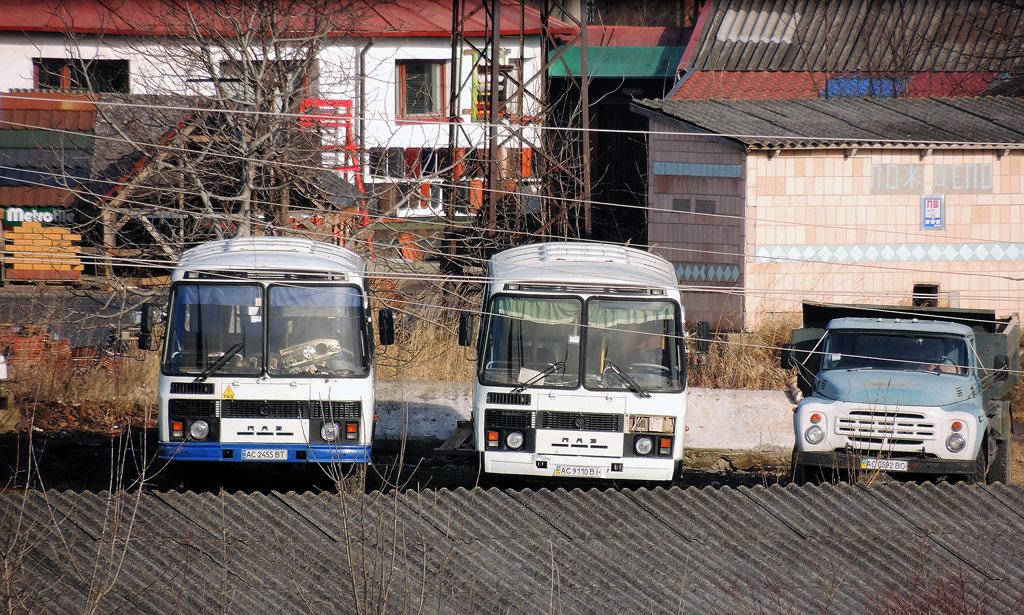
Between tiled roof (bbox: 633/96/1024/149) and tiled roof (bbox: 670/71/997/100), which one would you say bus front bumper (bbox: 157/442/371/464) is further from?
tiled roof (bbox: 670/71/997/100)

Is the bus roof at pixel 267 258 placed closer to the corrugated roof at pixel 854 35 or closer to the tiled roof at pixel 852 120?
the tiled roof at pixel 852 120

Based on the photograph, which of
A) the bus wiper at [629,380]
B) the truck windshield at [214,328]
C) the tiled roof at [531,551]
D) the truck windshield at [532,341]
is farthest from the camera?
the truck windshield at [214,328]

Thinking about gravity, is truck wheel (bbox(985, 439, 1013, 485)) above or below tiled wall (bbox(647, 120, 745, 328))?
below

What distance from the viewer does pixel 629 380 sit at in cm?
1038

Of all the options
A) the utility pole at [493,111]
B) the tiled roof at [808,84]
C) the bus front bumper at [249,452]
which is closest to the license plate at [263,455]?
the bus front bumper at [249,452]

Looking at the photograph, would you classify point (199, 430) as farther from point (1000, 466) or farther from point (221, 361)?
point (1000, 466)

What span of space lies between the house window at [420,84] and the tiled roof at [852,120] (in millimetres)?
12725

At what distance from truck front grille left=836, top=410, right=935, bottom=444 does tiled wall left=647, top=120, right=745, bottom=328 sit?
8.01m

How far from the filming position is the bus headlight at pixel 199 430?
1059 cm

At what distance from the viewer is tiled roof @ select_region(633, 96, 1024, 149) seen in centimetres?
1862

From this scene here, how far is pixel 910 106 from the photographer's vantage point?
70.3 feet

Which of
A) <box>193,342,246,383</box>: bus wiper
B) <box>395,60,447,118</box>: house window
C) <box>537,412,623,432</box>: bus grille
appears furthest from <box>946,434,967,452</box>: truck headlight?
<box>395,60,447,118</box>: house window

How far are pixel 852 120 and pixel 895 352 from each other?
9884mm

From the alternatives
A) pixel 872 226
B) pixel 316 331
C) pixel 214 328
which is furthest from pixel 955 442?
pixel 872 226
